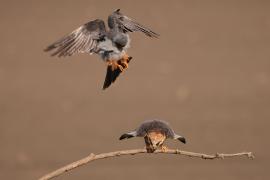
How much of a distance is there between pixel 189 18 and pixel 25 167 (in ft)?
12.2

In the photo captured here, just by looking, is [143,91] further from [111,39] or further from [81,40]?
[81,40]

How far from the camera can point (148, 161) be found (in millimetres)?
12531

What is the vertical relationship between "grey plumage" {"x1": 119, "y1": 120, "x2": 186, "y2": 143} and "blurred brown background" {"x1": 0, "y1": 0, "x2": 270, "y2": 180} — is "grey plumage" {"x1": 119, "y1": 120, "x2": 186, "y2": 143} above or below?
below

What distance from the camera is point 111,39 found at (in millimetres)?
A: 4543

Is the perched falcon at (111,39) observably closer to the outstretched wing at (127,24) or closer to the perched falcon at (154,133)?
the outstretched wing at (127,24)

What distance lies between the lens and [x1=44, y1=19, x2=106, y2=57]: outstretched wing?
12.9ft

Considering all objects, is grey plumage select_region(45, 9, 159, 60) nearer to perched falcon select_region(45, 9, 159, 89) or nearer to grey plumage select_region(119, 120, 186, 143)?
perched falcon select_region(45, 9, 159, 89)

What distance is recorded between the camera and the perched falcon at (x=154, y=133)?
4.29 meters

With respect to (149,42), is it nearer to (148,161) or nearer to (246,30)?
(246,30)

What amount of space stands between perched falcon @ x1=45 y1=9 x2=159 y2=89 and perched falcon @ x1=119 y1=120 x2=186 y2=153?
242 millimetres

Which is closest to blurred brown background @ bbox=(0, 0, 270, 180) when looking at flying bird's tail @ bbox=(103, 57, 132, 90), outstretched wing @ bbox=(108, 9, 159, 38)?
outstretched wing @ bbox=(108, 9, 159, 38)

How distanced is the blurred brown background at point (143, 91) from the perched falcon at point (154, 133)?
24.3 feet

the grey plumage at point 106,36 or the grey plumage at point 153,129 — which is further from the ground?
the grey plumage at point 106,36

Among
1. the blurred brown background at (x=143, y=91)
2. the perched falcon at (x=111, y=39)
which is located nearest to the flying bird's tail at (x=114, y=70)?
the perched falcon at (x=111, y=39)
